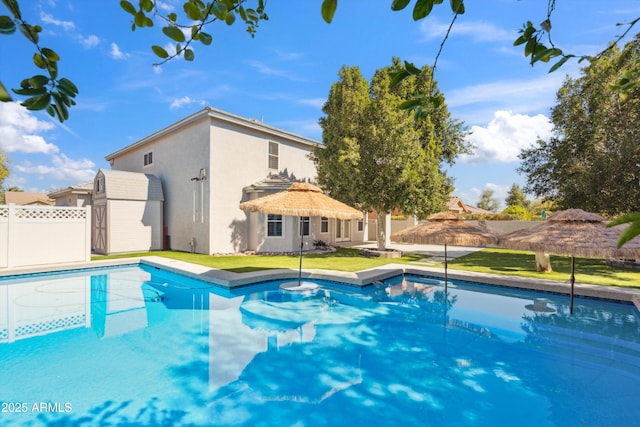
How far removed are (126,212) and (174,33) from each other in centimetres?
2255

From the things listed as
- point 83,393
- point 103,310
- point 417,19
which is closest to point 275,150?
point 103,310

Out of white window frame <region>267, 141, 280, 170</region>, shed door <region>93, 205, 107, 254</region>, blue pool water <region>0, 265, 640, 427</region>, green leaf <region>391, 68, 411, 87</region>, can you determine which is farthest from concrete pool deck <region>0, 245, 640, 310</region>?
green leaf <region>391, 68, 411, 87</region>

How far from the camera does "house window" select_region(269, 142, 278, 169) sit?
74.2 ft

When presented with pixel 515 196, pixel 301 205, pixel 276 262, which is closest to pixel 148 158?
pixel 276 262

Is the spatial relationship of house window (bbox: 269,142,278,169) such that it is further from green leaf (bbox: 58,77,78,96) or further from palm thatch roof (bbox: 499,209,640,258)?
green leaf (bbox: 58,77,78,96)

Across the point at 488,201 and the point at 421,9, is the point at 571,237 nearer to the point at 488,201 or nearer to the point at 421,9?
the point at 421,9

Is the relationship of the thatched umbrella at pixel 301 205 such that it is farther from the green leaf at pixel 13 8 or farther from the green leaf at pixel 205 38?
the green leaf at pixel 13 8

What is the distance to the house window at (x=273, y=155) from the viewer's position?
74.2 feet

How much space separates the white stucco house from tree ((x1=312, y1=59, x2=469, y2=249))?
384 centimetres

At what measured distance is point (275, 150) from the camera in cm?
2295

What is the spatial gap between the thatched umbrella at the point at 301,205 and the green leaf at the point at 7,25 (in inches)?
438

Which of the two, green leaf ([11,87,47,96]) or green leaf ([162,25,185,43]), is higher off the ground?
green leaf ([162,25,185,43])

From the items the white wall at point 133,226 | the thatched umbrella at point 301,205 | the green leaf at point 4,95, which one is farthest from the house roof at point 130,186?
the green leaf at point 4,95

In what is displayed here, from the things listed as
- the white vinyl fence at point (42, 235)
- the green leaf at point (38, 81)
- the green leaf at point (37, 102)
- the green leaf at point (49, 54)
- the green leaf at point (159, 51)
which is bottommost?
the white vinyl fence at point (42, 235)
